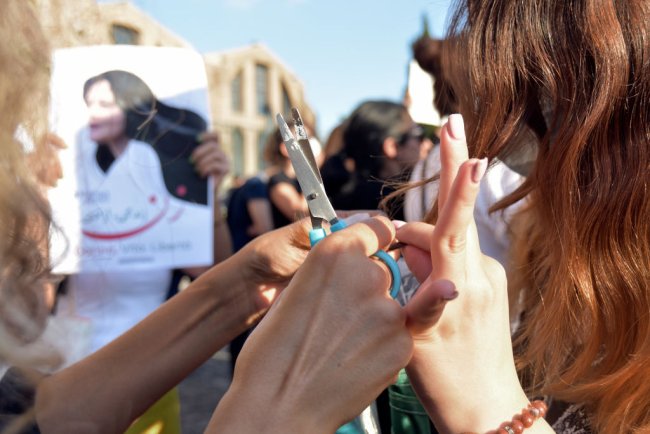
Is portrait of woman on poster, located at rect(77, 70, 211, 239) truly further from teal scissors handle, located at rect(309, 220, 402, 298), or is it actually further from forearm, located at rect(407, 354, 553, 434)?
forearm, located at rect(407, 354, 553, 434)

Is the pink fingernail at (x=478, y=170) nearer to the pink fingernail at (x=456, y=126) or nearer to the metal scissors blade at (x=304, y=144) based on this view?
the pink fingernail at (x=456, y=126)

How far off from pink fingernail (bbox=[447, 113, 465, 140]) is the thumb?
175 mm

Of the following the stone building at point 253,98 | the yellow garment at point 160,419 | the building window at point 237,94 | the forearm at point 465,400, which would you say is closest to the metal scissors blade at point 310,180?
the forearm at point 465,400

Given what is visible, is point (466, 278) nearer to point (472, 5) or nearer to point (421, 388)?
point (421, 388)

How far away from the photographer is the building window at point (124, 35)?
149 centimetres

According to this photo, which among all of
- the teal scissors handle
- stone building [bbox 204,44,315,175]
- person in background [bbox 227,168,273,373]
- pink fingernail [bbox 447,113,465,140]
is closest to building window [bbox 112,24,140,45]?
the teal scissors handle

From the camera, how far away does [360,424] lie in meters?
0.86

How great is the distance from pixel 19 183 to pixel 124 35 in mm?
879

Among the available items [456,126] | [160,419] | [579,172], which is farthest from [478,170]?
[160,419]

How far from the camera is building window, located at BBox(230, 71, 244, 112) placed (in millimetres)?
27519

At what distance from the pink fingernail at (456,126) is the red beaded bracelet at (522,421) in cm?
35

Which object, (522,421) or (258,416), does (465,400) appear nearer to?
(522,421)

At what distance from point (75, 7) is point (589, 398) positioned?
130 centimetres

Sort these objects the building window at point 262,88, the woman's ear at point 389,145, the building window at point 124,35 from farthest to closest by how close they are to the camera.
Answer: the building window at point 262,88, the woman's ear at point 389,145, the building window at point 124,35
